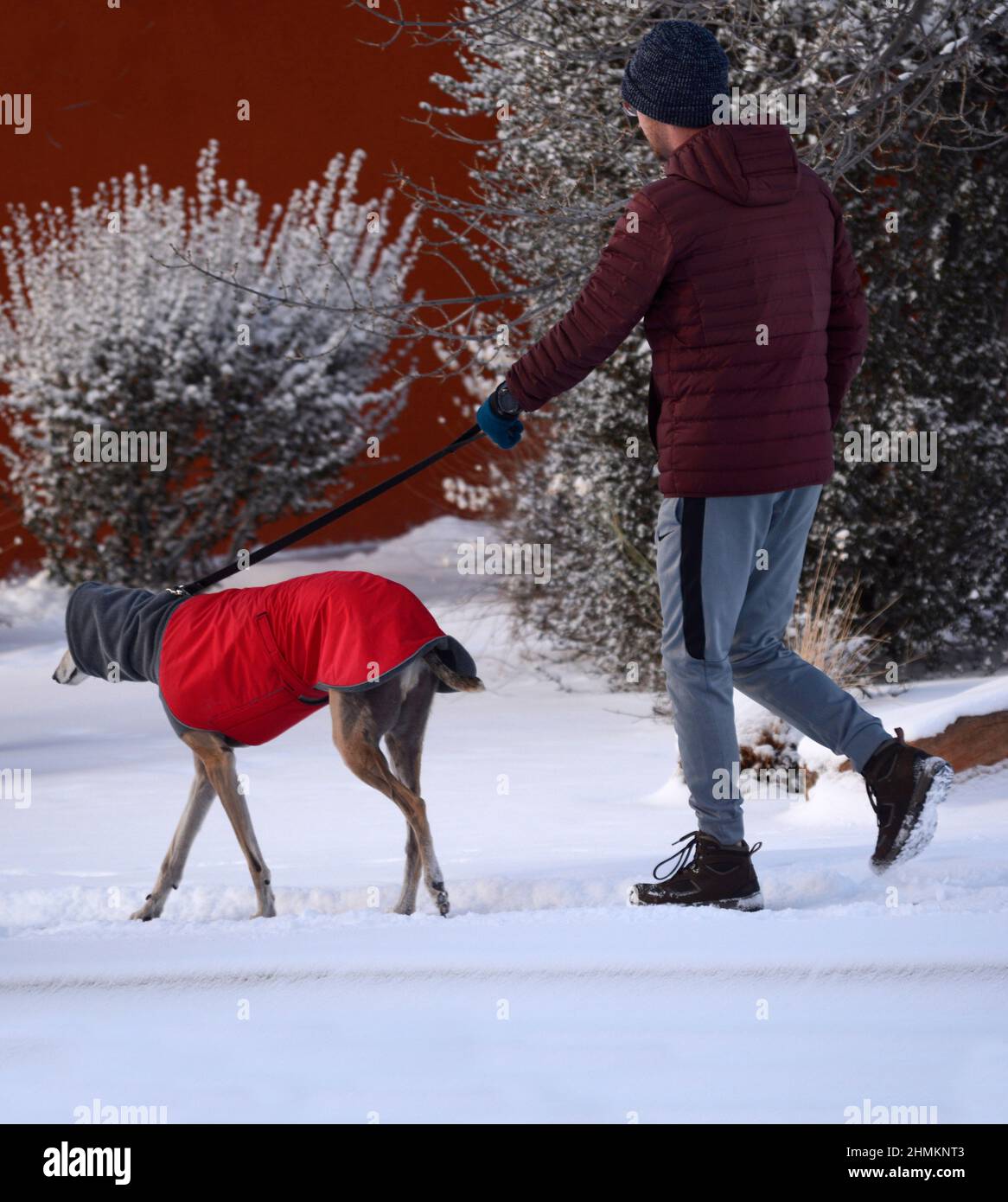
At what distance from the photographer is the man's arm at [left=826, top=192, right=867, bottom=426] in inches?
155

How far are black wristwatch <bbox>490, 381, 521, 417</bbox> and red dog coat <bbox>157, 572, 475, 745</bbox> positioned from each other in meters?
0.54

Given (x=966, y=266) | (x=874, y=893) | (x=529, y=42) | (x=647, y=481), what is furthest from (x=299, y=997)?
(x=966, y=266)

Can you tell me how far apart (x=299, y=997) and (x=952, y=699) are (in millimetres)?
4584

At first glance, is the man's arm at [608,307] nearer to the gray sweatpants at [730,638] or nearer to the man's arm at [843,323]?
the gray sweatpants at [730,638]

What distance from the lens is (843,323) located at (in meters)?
4.02

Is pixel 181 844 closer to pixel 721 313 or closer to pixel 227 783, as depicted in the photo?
pixel 227 783

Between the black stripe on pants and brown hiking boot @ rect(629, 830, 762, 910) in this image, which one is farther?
brown hiking boot @ rect(629, 830, 762, 910)

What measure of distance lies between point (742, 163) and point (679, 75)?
0.30 m

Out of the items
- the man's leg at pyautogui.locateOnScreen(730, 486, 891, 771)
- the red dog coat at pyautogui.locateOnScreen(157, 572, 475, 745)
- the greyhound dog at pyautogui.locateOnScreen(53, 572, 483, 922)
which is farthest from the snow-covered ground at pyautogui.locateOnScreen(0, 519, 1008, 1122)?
the red dog coat at pyautogui.locateOnScreen(157, 572, 475, 745)

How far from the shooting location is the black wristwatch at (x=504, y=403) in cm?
373

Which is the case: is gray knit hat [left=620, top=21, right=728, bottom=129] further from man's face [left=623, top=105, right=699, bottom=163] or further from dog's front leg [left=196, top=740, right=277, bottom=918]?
dog's front leg [left=196, top=740, right=277, bottom=918]

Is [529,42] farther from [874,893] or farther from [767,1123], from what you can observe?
[767,1123]

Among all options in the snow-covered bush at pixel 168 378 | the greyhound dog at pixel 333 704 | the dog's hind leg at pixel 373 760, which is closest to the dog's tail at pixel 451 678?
the greyhound dog at pixel 333 704

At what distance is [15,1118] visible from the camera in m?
2.93
